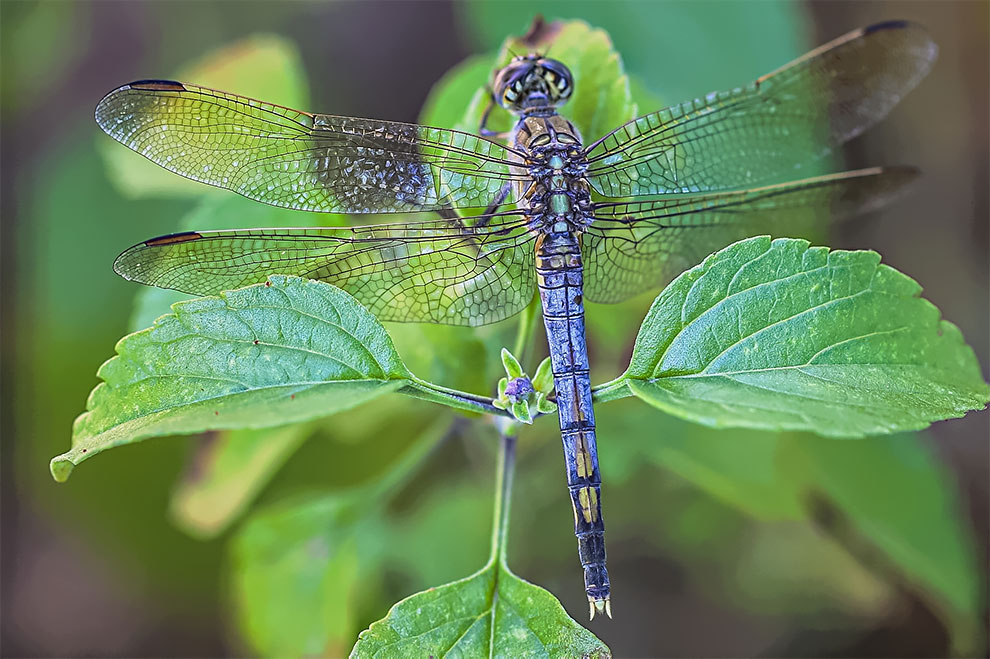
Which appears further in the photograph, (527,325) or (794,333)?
(527,325)

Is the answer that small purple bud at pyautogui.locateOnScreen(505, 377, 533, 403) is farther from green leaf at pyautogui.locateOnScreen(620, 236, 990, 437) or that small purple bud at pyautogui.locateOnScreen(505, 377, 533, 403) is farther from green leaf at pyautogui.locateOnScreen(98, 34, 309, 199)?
green leaf at pyautogui.locateOnScreen(98, 34, 309, 199)

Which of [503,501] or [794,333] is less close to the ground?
[794,333]

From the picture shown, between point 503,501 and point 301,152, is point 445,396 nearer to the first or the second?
point 503,501

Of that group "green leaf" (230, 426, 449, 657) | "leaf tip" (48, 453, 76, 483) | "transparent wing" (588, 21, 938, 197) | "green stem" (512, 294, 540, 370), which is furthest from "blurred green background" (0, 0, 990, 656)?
"leaf tip" (48, 453, 76, 483)

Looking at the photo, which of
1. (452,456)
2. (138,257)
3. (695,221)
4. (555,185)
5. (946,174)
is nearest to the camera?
(138,257)

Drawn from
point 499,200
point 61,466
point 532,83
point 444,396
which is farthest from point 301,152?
point 61,466

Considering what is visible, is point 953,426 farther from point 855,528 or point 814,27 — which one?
point 814,27

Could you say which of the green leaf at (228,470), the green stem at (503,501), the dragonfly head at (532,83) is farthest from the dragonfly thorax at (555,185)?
the green leaf at (228,470)

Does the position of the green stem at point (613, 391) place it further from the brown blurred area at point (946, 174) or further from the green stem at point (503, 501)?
the brown blurred area at point (946, 174)
